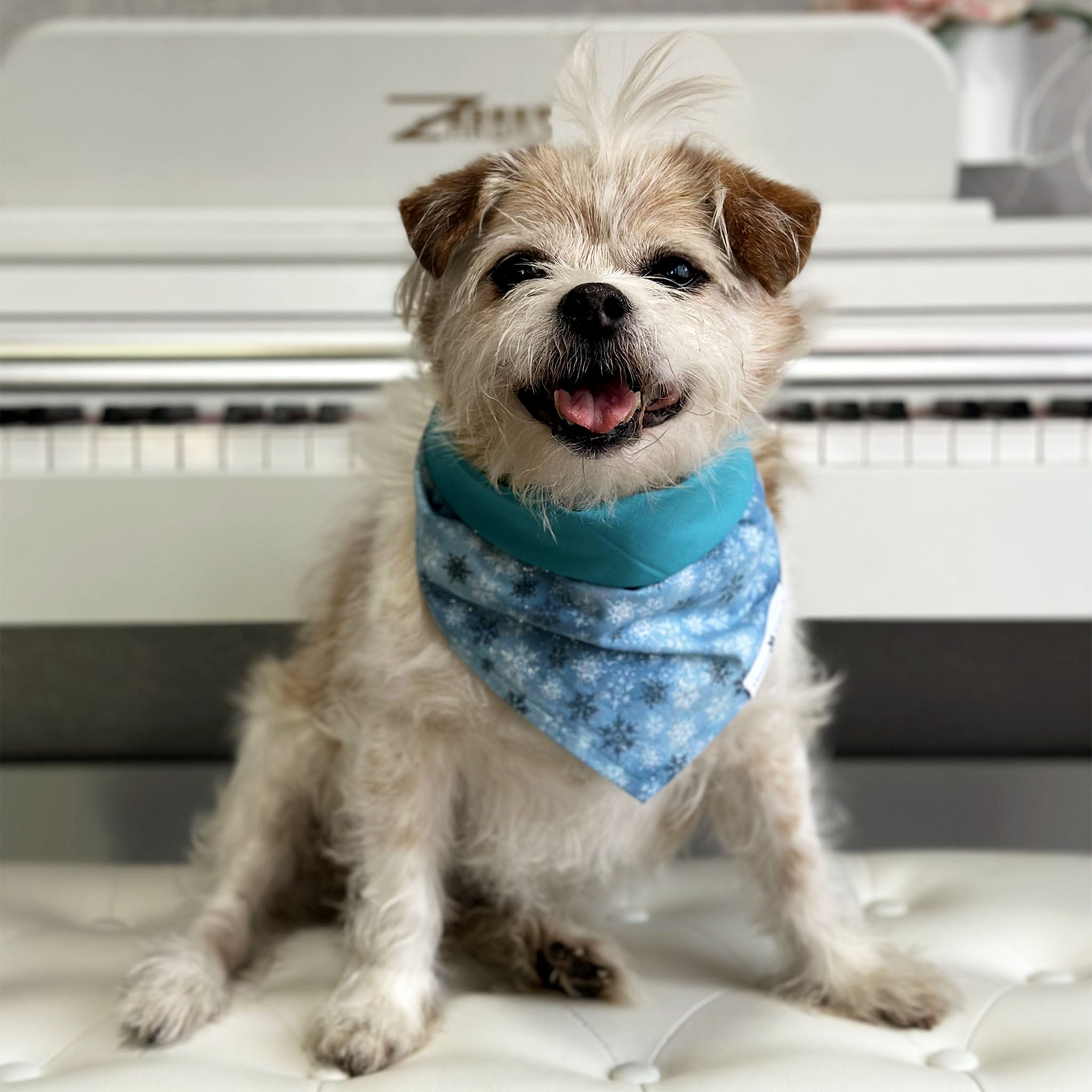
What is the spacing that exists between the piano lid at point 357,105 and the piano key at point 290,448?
48 centimetres

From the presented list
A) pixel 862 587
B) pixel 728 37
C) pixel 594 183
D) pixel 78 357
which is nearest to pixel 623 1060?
pixel 862 587

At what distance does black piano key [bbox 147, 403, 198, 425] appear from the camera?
1.36m

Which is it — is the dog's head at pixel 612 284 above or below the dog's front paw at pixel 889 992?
above

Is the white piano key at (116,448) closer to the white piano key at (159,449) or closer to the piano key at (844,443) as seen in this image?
the white piano key at (159,449)

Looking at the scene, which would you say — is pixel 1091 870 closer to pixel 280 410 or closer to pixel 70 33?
pixel 280 410

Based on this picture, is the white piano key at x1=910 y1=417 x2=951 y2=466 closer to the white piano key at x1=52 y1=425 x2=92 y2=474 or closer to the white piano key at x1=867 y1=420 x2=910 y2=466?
the white piano key at x1=867 y1=420 x2=910 y2=466

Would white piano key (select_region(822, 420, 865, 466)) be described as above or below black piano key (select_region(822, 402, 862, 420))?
below

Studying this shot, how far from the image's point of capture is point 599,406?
→ 921 millimetres

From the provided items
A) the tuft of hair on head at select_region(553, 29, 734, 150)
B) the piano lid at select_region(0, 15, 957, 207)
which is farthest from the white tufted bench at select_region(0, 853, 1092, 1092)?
the piano lid at select_region(0, 15, 957, 207)

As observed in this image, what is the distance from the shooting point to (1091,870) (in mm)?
1309

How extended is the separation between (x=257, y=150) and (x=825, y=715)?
43.7 inches

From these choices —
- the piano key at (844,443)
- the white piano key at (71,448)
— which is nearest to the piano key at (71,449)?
the white piano key at (71,448)

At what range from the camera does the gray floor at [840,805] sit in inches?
83.0

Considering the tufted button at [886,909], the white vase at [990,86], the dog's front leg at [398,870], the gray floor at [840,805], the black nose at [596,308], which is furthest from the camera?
the gray floor at [840,805]
